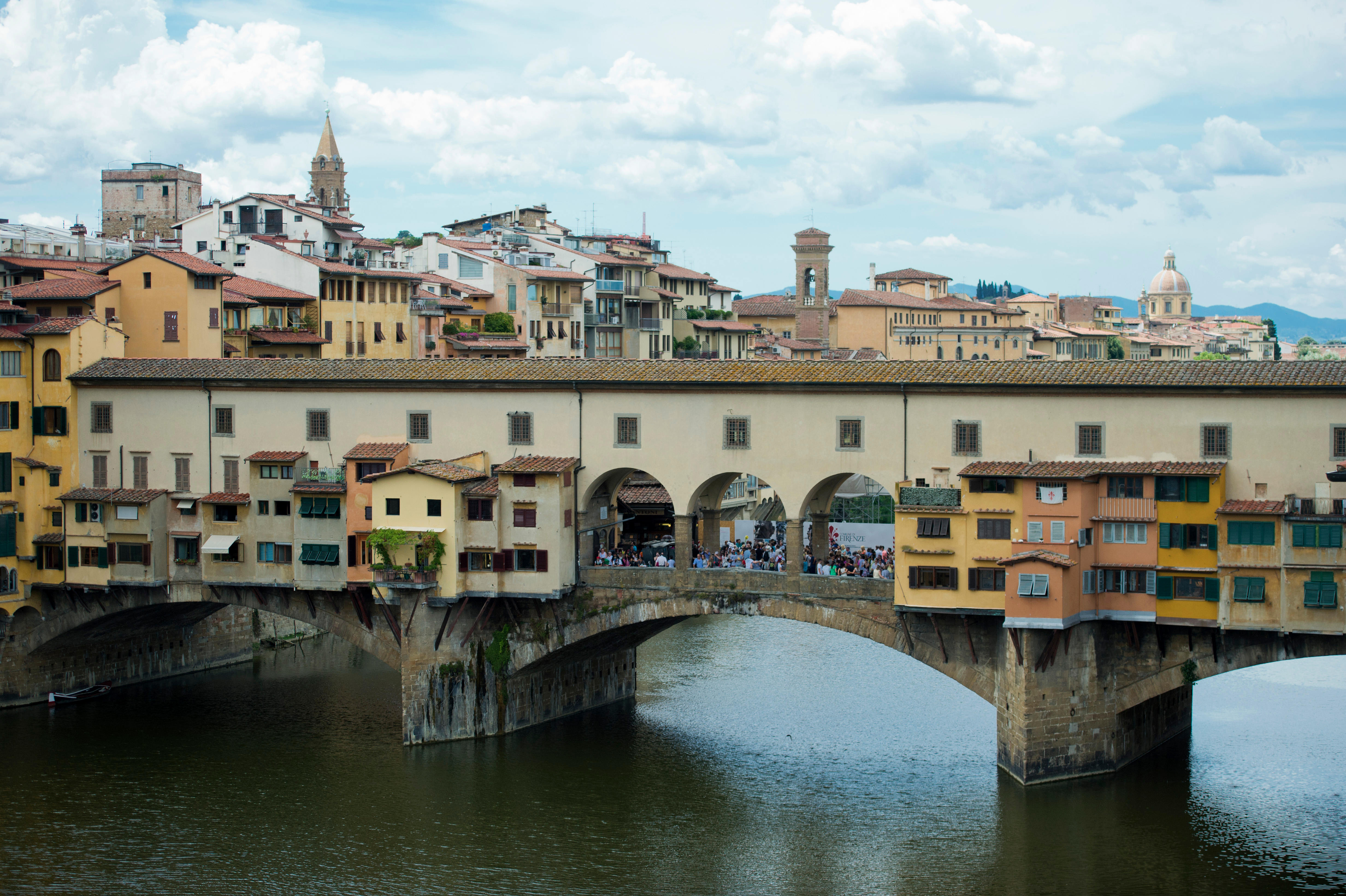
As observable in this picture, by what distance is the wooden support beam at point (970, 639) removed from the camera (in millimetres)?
45062

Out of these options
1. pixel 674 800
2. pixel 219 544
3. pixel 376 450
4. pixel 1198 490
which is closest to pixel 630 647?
pixel 674 800

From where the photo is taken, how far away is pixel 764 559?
169 ft

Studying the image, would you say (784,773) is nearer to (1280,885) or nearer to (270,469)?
(1280,885)

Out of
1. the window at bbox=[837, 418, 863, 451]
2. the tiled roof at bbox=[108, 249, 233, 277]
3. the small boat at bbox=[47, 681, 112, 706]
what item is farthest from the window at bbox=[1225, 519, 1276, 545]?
the small boat at bbox=[47, 681, 112, 706]

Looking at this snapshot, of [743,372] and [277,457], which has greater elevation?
[743,372]

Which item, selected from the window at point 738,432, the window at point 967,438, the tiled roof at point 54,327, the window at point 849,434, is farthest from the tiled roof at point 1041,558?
the tiled roof at point 54,327

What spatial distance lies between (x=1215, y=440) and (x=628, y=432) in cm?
1765

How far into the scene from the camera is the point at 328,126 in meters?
129

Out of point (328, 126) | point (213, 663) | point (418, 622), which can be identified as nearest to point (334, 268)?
point (213, 663)

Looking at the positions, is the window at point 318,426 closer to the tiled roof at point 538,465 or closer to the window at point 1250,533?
the tiled roof at point 538,465

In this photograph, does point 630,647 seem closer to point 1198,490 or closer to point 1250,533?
point 1198,490

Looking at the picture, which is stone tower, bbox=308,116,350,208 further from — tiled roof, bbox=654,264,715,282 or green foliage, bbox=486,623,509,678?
green foliage, bbox=486,623,509,678

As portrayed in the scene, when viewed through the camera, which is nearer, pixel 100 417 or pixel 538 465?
pixel 538 465

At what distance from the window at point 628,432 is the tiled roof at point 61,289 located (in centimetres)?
2222
